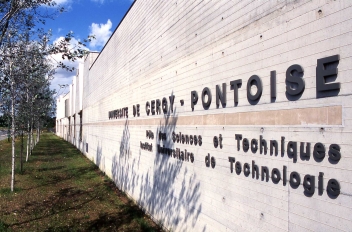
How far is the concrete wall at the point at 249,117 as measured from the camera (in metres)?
3.20

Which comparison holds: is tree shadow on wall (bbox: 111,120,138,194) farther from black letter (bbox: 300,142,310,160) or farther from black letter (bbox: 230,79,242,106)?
black letter (bbox: 300,142,310,160)

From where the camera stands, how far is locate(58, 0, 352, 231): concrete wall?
126 inches

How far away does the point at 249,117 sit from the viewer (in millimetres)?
4426

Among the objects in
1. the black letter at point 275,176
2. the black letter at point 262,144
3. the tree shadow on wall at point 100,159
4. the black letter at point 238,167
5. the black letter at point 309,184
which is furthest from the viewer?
the tree shadow on wall at point 100,159

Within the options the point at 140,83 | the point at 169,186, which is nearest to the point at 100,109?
the point at 140,83

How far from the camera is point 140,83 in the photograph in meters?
9.71

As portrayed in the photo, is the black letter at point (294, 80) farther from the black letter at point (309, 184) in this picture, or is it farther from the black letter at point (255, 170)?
the black letter at point (255, 170)

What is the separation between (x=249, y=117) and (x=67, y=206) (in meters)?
7.31

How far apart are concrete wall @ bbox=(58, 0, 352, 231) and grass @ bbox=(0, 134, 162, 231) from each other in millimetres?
991

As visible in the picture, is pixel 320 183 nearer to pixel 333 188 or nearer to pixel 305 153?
pixel 333 188

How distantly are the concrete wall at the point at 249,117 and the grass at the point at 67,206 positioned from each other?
991mm

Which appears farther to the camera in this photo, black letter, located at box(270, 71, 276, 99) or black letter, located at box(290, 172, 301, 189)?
black letter, located at box(270, 71, 276, 99)

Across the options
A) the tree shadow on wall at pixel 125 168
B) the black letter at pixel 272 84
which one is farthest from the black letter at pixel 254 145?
the tree shadow on wall at pixel 125 168

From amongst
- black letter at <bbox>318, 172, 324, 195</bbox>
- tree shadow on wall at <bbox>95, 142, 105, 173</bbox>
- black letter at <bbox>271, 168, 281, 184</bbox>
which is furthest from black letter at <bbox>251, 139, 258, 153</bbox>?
tree shadow on wall at <bbox>95, 142, 105, 173</bbox>
